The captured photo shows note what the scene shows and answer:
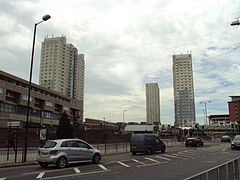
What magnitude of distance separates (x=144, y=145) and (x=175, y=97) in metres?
116

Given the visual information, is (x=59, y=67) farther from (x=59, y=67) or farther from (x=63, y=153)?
(x=63, y=153)

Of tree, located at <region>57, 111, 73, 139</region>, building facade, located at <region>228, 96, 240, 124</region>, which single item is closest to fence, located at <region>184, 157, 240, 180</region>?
tree, located at <region>57, 111, 73, 139</region>

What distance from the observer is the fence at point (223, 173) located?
5313 mm

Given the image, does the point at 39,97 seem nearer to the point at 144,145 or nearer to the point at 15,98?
the point at 15,98

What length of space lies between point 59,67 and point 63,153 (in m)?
133

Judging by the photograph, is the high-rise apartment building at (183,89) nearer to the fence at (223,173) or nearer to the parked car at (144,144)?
the parked car at (144,144)

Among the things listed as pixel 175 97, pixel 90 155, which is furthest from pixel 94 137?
pixel 175 97

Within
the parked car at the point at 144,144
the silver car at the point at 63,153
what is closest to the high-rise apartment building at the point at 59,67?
the parked car at the point at 144,144

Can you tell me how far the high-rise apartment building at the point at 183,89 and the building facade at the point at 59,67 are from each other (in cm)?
6007

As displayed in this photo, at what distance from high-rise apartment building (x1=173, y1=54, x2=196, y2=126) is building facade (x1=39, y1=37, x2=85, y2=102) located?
60.1 meters

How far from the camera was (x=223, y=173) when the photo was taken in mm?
6605

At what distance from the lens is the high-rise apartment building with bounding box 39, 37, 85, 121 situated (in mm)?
141250

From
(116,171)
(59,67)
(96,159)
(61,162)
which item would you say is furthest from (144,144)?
(59,67)

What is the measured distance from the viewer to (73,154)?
14727mm
